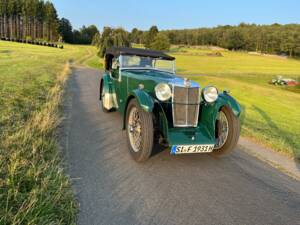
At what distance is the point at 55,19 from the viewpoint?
103 m

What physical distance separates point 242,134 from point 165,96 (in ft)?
10.8

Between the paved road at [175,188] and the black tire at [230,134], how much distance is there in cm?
19

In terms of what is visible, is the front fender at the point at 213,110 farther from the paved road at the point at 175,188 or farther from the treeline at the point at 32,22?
the treeline at the point at 32,22

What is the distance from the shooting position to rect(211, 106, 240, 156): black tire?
514 cm

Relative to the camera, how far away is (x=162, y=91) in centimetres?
498

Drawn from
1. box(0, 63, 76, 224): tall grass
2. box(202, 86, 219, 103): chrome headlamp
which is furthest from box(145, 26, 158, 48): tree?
box(0, 63, 76, 224): tall grass

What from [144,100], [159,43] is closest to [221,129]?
[144,100]

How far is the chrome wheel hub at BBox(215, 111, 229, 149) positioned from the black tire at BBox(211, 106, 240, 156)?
0.25 ft

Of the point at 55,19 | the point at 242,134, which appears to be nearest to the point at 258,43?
the point at 55,19

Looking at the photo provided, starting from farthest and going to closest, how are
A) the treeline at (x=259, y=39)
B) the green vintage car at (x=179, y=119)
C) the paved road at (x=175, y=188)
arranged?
the treeline at (x=259, y=39) → the green vintage car at (x=179, y=119) → the paved road at (x=175, y=188)

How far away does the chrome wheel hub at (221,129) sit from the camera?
17.5ft

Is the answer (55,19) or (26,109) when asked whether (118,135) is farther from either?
(55,19)

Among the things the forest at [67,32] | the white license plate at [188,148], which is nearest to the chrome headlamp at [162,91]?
the white license plate at [188,148]

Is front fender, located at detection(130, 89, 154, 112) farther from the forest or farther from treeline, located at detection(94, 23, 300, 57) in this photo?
the forest
